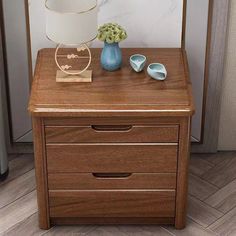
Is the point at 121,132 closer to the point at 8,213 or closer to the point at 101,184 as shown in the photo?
the point at 101,184

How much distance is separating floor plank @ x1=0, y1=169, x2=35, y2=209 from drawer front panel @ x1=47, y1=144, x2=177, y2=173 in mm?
388

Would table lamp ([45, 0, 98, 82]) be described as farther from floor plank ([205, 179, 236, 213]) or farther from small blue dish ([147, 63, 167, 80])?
floor plank ([205, 179, 236, 213])

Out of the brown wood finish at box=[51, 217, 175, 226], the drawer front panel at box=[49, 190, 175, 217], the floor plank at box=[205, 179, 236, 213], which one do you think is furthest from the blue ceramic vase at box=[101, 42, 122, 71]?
the floor plank at box=[205, 179, 236, 213]

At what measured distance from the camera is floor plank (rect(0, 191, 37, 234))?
2545 mm

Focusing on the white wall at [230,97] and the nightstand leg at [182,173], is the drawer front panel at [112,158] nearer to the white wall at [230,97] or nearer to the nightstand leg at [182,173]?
the nightstand leg at [182,173]

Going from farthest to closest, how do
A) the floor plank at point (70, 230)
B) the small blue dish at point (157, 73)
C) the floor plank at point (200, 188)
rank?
the floor plank at point (200, 188), the floor plank at point (70, 230), the small blue dish at point (157, 73)

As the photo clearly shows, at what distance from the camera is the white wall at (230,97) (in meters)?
2.68

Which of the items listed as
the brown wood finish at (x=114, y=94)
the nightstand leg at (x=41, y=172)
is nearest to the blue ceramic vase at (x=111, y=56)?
the brown wood finish at (x=114, y=94)

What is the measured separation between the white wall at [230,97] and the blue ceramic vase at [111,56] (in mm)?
525

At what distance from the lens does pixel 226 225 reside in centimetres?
254

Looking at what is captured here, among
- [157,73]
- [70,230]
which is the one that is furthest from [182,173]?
[70,230]

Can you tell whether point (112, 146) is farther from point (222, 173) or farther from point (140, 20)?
point (222, 173)

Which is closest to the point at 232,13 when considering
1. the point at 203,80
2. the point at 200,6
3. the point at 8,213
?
the point at 200,6

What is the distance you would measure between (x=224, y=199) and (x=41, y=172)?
791 mm
